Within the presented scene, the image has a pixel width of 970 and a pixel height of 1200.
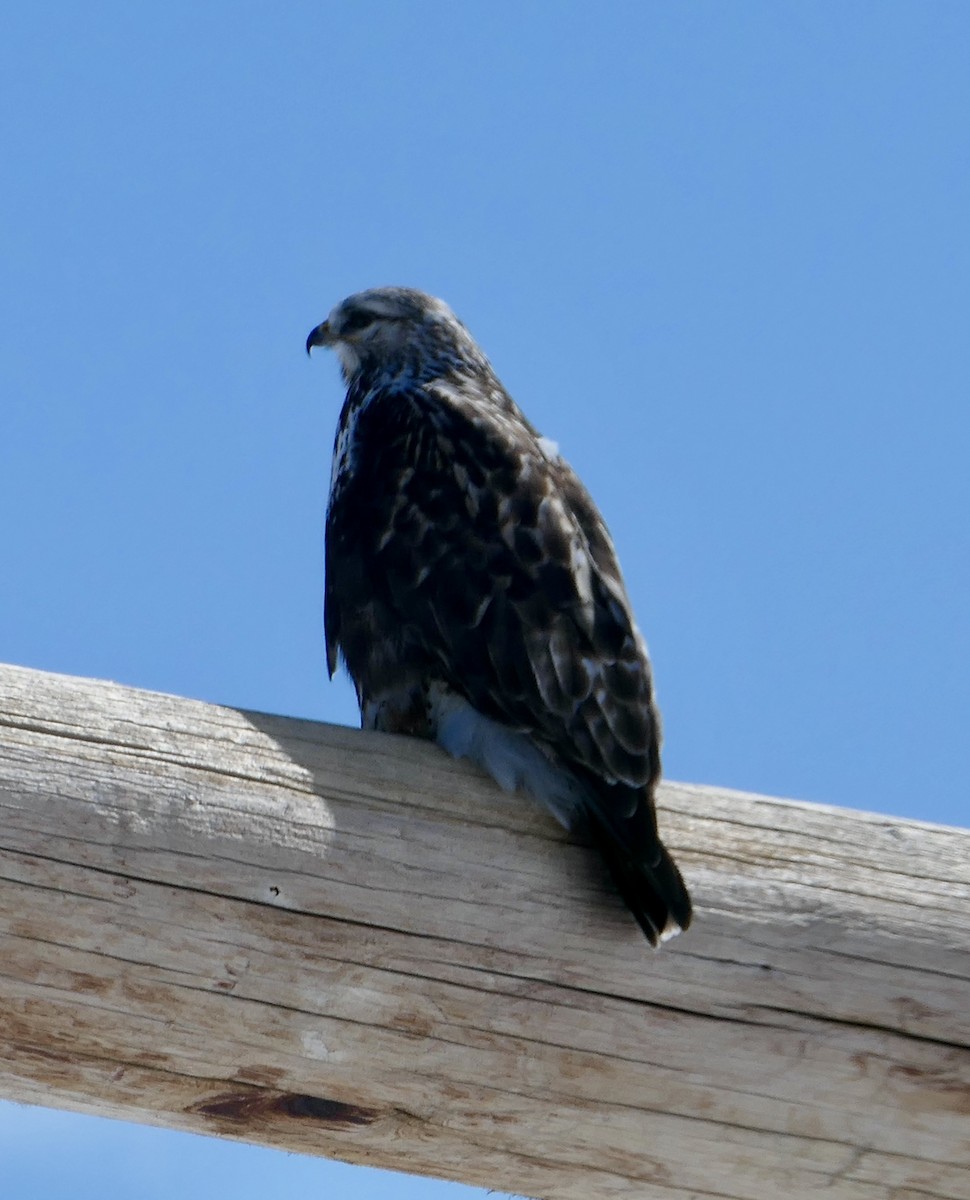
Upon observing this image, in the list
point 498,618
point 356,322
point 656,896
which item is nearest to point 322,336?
point 356,322

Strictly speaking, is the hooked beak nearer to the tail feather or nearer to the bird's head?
the bird's head

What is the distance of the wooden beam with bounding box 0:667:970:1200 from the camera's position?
2.60 metres

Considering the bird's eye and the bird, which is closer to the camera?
the bird

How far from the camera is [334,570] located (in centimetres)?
397

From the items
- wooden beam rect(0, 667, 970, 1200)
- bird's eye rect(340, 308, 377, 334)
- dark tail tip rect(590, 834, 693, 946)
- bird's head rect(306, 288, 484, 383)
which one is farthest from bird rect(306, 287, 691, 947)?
bird's eye rect(340, 308, 377, 334)

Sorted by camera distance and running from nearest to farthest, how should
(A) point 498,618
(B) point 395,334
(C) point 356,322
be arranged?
1. (A) point 498,618
2. (B) point 395,334
3. (C) point 356,322

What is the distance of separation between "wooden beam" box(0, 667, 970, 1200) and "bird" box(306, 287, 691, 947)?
18 cm

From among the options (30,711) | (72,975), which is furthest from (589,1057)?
(30,711)

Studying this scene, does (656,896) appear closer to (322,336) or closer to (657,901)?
(657,901)

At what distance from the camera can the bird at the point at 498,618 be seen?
3.01 metres

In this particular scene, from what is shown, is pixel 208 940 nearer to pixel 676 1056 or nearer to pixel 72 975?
pixel 72 975

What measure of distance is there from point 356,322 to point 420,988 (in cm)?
307

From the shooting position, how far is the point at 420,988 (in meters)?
2.62

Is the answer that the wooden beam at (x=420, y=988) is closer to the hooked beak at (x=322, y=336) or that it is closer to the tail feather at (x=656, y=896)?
the tail feather at (x=656, y=896)
